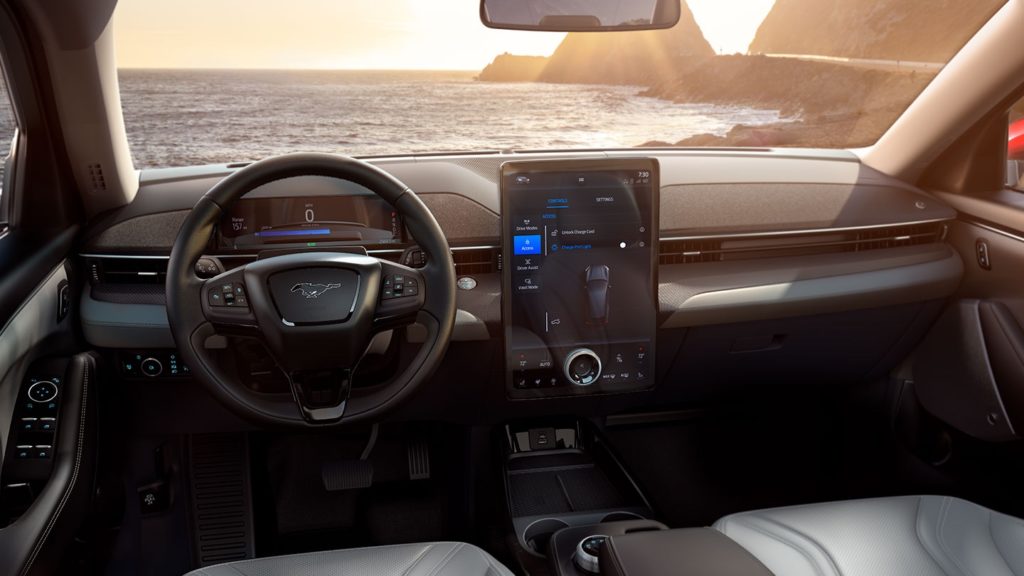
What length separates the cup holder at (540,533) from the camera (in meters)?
2.48

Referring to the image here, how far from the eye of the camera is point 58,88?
2184 mm

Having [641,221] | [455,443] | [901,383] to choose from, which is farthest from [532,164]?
[901,383]

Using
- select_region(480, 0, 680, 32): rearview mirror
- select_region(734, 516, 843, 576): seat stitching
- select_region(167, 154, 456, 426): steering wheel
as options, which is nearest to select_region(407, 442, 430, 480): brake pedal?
select_region(167, 154, 456, 426): steering wheel

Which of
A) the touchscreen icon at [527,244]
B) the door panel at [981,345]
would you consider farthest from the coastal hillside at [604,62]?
the door panel at [981,345]

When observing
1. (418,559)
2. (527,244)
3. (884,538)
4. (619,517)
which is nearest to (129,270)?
(527,244)

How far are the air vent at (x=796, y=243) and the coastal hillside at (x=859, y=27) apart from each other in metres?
0.59

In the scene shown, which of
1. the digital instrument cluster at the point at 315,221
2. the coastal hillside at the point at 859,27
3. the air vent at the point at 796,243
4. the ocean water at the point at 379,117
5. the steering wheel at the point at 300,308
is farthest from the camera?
the coastal hillside at the point at 859,27

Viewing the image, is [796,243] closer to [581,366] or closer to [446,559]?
[581,366]

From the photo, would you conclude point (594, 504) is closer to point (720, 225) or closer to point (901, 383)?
point (720, 225)

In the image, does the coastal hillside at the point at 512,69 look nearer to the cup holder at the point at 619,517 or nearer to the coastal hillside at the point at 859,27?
the coastal hillside at the point at 859,27

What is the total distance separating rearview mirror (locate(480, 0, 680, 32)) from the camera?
6.66 feet

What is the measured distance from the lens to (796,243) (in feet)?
8.84

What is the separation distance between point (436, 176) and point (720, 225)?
37.3 inches

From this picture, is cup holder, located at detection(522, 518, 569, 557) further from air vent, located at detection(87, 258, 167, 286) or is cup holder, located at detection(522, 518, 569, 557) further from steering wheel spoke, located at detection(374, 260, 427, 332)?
air vent, located at detection(87, 258, 167, 286)
